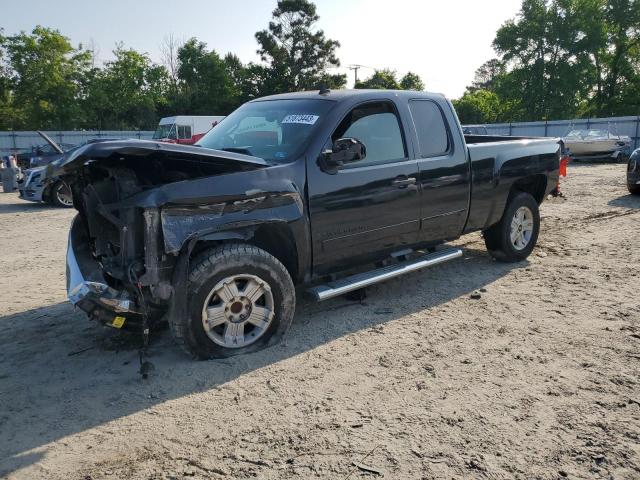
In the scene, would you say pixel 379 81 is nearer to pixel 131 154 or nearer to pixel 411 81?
pixel 411 81

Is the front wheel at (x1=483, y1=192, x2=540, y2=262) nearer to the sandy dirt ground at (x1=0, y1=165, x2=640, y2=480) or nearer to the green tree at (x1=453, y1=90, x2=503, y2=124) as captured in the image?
the sandy dirt ground at (x1=0, y1=165, x2=640, y2=480)

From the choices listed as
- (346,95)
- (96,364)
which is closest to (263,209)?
(346,95)

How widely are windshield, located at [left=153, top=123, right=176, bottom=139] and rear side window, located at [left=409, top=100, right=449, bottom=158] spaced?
24.8 m

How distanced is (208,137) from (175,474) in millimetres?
3389

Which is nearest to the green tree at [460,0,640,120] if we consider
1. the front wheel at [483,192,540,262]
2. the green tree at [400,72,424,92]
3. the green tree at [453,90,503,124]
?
the green tree at [453,90,503,124]

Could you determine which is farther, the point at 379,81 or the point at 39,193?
the point at 379,81

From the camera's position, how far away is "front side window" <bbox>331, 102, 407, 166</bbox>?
14.8ft

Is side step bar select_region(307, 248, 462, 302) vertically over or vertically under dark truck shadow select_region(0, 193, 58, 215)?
under

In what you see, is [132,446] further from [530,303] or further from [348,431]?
[530,303]

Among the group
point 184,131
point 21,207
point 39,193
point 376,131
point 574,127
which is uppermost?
point 184,131

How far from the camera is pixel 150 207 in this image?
3365mm

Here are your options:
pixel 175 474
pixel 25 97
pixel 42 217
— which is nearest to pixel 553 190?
pixel 175 474

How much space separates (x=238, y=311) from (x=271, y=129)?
174cm

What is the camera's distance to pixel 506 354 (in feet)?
12.8
